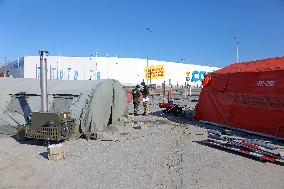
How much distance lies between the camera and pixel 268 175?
7184 millimetres

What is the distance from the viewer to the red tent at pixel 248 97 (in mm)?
11508

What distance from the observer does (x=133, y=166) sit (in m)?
7.86

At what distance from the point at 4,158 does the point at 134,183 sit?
13.5ft

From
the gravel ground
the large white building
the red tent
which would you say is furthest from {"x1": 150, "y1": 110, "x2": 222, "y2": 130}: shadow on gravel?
the large white building

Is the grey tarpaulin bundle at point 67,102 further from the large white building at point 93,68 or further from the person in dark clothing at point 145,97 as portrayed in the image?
the large white building at point 93,68

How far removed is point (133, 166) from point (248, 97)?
6.83m

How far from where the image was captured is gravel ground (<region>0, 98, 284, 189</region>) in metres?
6.63

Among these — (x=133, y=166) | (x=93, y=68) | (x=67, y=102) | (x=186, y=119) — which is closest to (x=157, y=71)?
(x=93, y=68)

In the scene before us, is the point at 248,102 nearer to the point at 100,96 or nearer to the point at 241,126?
the point at 241,126

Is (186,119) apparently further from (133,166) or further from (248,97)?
(133,166)

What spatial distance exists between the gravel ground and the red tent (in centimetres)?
296

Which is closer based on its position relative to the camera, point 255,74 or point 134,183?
point 134,183

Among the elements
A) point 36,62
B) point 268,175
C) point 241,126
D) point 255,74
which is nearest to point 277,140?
point 241,126

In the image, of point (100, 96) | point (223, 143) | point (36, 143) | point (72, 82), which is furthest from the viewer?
point (72, 82)
